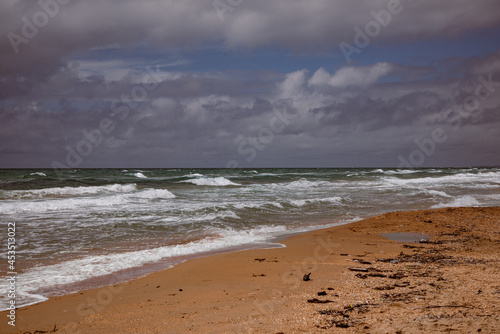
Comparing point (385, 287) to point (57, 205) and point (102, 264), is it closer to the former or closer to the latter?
point (102, 264)

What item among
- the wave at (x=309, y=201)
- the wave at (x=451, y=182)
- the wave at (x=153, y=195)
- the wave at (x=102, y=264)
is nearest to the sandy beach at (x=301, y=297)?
the wave at (x=102, y=264)

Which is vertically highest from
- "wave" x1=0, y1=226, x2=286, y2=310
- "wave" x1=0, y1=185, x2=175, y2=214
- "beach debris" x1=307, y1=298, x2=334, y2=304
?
"beach debris" x1=307, y1=298, x2=334, y2=304

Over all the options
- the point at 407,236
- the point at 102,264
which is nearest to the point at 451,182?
the point at 407,236

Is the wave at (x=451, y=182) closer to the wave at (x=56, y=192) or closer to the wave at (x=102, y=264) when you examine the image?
the wave at (x=56, y=192)

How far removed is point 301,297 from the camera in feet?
16.3

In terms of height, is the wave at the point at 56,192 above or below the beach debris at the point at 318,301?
below

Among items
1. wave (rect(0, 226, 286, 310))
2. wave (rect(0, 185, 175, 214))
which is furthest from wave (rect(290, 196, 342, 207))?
wave (rect(0, 185, 175, 214))

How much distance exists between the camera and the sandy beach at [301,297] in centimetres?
391

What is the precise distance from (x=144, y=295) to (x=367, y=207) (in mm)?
14854

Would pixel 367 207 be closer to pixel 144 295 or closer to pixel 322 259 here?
pixel 322 259

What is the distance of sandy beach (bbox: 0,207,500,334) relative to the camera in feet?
12.8

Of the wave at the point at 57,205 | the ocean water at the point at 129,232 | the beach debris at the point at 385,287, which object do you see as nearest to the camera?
the beach debris at the point at 385,287

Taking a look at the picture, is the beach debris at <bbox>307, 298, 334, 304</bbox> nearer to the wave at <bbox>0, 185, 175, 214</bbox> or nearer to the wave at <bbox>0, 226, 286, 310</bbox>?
the wave at <bbox>0, 226, 286, 310</bbox>

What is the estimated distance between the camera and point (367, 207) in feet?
60.3
